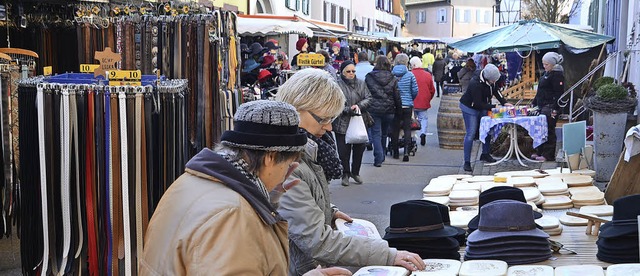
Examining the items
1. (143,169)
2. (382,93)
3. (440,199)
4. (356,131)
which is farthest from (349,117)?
(143,169)

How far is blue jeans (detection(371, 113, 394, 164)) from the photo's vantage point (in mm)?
10438

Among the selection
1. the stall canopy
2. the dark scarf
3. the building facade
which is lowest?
the dark scarf

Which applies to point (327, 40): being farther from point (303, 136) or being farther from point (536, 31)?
point (303, 136)

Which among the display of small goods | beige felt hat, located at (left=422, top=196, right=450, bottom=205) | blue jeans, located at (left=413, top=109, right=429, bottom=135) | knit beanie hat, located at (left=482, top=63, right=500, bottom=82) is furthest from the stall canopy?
beige felt hat, located at (left=422, top=196, right=450, bottom=205)

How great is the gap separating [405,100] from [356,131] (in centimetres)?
233

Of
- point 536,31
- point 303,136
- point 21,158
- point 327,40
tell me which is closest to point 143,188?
point 21,158

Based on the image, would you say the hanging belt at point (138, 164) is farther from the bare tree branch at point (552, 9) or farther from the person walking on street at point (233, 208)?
the bare tree branch at point (552, 9)

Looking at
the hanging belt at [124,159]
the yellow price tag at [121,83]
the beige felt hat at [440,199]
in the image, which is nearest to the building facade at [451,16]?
the beige felt hat at [440,199]

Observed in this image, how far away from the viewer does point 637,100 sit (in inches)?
372

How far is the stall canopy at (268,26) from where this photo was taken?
13438 millimetres

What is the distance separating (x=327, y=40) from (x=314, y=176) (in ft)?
76.5

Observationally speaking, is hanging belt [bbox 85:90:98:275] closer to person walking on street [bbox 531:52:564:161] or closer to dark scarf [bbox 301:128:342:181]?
dark scarf [bbox 301:128:342:181]

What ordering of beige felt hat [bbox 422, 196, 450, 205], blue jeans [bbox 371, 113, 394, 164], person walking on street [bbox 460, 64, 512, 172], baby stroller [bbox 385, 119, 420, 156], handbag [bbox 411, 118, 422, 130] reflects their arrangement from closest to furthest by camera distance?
beige felt hat [bbox 422, 196, 450, 205] → person walking on street [bbox 460, 64, 512, 172] → blue jeans [bbox 371, 113, 394, 164] → baby stroller [bbox 385, 119, 420, 156] → handbag [bbox 411, 118, 422, 130]

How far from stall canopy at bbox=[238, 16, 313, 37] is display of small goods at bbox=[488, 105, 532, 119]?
4.77m
